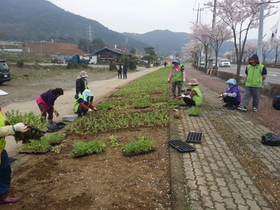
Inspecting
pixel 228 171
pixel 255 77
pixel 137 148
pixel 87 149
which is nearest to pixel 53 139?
pixel 87 149

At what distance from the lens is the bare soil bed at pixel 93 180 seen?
116 inches

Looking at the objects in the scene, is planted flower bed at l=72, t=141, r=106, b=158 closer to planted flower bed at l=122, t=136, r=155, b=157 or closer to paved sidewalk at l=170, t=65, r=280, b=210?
planted flower bed at l=122, t=136, r=155, b=157

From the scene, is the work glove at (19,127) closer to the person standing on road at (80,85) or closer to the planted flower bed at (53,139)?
the planted flower bed at (53,139)

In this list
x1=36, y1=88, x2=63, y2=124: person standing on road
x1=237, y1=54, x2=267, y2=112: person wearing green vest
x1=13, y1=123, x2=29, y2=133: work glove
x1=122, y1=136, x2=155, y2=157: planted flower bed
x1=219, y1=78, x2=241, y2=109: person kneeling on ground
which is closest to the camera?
x1=13, y1=123, x2=29, y2=133: work glove

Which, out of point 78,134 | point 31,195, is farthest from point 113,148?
point 31,195

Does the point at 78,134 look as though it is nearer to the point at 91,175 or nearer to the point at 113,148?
the point at 113,148

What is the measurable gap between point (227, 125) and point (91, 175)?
4.17 meters

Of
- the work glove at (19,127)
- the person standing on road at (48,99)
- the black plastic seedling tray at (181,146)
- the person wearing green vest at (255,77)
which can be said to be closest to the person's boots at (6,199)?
the work glove at (19,127)

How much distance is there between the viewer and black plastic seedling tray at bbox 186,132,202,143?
16.1 feet

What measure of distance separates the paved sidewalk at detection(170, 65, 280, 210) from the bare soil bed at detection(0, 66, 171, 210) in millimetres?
320

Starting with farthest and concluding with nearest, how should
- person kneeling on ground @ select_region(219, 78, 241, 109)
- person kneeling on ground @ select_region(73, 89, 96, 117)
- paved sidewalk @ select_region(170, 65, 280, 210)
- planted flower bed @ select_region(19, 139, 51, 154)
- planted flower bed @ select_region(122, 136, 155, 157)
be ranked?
person kneeling on ground @ select_region(219, 78, 241, 109) < person kneeling on ground @ select_region(73, 89, 96, 117) < planted flower bed @ select_region(19, 139, 51, 154) < planted flower bed @ select_region(122, 136, 155, 157) < paved sidewalk @ select_region(170, 65, 280, 210)

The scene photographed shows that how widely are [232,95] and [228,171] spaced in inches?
200

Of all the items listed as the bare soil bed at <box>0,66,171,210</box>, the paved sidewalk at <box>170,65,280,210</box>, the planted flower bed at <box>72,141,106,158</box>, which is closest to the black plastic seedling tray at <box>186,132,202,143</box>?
the paved sidewalk at <box>170,65,280,210</box>

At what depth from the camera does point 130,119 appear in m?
6.70
